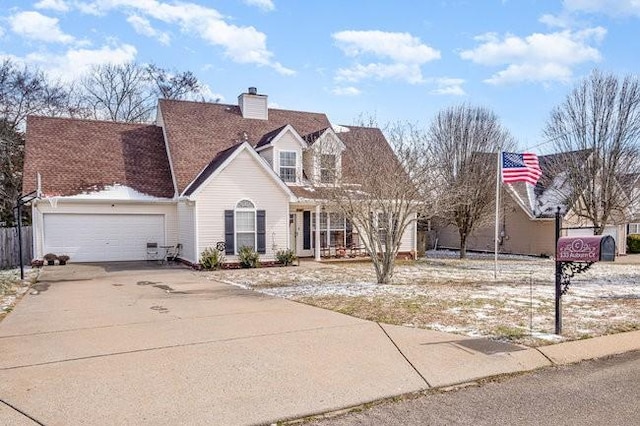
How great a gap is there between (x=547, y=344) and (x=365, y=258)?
15.4 meters

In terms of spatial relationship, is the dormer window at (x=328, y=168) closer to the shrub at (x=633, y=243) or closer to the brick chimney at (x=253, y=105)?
the brick chimney at (x=253, y=105)

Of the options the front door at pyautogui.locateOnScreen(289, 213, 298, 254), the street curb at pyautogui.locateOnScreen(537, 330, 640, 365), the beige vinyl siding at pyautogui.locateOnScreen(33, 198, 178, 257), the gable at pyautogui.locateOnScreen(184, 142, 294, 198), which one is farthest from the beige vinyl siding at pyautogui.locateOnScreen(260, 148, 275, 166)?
the street curb at pyautogui.locateOnScreen(537, 330, 640, 365)

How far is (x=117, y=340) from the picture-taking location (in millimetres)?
7168

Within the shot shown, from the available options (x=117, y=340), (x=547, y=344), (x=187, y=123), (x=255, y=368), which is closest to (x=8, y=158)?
(x=187, y=123)

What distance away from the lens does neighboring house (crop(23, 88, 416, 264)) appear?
18.7 metres

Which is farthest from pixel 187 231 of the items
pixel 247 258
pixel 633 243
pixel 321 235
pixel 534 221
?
pixel 633 243

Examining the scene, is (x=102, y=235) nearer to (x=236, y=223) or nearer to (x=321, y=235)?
(x=236, y=223)

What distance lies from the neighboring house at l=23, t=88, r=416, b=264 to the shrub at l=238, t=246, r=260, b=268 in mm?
389

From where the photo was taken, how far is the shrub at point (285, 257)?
62.8 feet

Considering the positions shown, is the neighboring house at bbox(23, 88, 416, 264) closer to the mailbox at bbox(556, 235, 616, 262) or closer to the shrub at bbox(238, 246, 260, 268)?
the shrub at bbox(238, 246, 260, 268)

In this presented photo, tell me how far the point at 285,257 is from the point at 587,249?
1337 cm

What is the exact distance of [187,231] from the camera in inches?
768

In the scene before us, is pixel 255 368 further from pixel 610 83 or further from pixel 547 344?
pixel 610 83

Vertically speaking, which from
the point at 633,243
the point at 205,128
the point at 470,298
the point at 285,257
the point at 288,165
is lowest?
the point at 633,243
